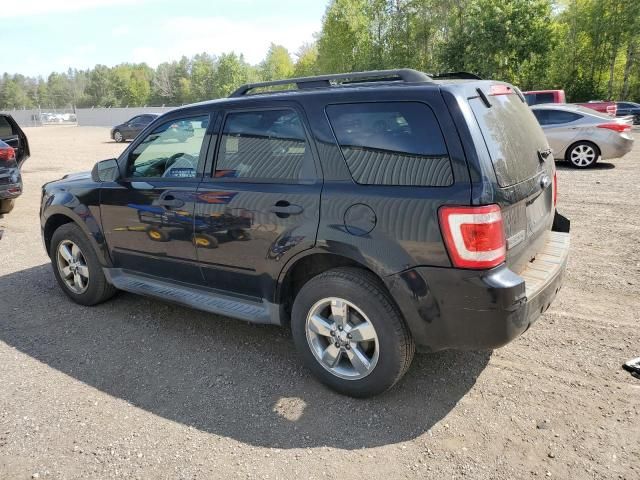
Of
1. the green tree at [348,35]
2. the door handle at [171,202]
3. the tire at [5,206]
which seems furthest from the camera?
the green tree at [348,35]

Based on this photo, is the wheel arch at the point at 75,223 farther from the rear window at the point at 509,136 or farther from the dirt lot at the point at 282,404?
the rear window at the point at 509,136

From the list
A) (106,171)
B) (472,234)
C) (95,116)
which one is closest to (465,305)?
(472,234)

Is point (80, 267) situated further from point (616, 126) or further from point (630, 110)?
point (630, 110)

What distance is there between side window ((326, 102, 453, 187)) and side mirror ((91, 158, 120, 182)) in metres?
2.14

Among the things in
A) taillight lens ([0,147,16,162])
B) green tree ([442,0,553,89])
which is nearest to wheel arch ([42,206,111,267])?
taillight lens ([0,147,16,162])

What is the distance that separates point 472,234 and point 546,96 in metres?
17.8

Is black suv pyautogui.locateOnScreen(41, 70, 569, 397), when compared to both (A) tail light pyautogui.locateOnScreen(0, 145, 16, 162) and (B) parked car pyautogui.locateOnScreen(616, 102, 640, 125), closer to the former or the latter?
(A) tail light pyautogui.locateOnScreen(0, 145, 16, 162)

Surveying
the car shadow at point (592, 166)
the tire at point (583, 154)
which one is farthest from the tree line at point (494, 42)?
the tire at point (583, 154)

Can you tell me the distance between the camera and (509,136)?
293 centimetres

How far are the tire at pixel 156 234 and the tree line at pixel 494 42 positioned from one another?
113 feet

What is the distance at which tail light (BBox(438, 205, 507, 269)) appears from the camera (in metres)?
2.50

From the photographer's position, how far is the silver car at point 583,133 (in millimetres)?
11094

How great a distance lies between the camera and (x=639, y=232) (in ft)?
20.3

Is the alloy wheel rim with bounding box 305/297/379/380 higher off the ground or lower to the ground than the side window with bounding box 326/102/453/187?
lower
